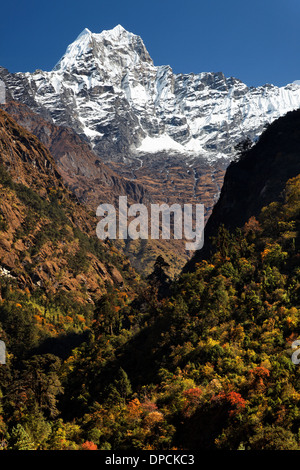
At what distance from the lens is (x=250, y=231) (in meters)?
80.4

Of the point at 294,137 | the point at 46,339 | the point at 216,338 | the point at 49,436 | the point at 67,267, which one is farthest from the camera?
the point at 67,267

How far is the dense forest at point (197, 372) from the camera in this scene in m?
36.0

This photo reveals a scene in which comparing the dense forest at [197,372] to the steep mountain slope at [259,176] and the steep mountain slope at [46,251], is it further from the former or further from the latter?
the steep mountain slope at [46,251]

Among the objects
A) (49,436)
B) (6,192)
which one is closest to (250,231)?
(49,436)

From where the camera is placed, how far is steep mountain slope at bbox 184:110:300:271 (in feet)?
312

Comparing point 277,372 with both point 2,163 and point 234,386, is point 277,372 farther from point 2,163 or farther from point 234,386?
point 2,163

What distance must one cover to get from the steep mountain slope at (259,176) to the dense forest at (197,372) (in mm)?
10572

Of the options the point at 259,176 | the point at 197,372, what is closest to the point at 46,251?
the point at 259,176

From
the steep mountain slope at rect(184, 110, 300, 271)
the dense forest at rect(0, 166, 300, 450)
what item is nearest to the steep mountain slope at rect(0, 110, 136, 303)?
the dense forest at rect(0, 166, 300, 450)

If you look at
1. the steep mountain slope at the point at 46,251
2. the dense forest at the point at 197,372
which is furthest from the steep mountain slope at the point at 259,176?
the steep mountain slope at the point at 46,251

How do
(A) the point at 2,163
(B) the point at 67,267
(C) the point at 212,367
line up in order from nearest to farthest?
(C) the point at 212,367
(B) the point at 67,267
(A) the point at 2,163

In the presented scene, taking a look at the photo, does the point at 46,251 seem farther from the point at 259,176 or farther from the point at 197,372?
the point at 197,372

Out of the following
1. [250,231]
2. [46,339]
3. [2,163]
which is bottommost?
[46,339]

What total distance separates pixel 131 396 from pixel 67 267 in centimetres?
12040
